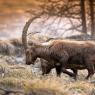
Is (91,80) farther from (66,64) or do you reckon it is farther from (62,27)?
(62,27)

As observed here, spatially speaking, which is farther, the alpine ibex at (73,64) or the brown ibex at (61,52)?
the alpine ibex at (73,64)

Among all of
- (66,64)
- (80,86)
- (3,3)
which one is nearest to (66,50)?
(66,64)

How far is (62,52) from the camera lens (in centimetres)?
1700

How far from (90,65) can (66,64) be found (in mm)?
838

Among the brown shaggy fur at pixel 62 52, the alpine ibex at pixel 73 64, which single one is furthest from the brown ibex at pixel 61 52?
the alpine ibex at pixel 73 64

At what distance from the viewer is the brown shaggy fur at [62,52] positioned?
17031mm

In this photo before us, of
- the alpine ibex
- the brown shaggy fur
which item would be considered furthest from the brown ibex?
the alpine ibex

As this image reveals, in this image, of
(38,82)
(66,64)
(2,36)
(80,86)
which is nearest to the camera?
(38,82)

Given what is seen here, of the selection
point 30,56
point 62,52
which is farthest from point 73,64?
point 30,56

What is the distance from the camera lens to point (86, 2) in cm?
3700

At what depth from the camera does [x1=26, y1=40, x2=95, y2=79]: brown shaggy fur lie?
17031 mm

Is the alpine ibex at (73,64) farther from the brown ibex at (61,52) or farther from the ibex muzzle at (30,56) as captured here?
the ibex muzzle at (30,56)

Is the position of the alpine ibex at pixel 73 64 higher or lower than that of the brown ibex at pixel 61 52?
lower

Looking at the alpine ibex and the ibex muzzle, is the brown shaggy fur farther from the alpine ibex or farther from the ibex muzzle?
the alpine ibex
